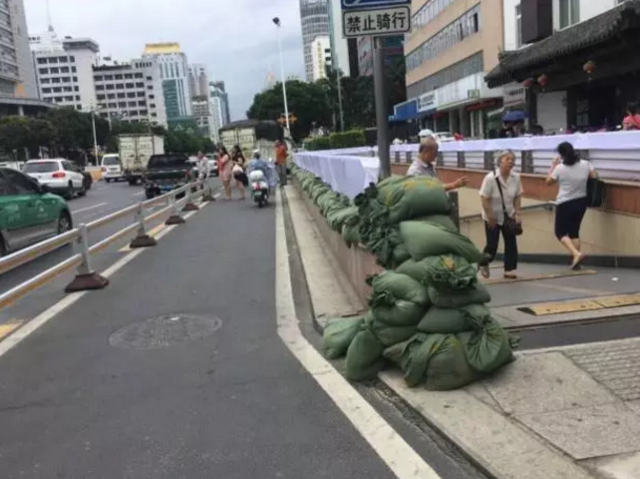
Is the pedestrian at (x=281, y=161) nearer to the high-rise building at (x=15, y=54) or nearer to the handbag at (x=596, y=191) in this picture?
the handbag at (x=596, y=191)

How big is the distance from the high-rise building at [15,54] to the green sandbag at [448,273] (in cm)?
13064

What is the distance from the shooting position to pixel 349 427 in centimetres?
411

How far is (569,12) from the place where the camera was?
24609mm

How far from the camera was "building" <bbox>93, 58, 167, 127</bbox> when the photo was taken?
158 m

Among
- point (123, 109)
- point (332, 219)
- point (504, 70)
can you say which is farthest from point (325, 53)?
point (332, 219)

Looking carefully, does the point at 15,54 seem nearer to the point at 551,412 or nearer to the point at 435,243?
the point at 435,243

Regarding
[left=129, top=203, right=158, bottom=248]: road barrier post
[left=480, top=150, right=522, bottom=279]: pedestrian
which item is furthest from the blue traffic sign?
[left=129, top=203, right=158, bottom=248]: road barrier post

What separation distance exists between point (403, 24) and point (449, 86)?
138 ft

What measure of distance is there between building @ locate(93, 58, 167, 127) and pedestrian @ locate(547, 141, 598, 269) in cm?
15691

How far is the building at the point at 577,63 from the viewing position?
18.4m

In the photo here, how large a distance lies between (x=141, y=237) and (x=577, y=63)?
15.9 meters

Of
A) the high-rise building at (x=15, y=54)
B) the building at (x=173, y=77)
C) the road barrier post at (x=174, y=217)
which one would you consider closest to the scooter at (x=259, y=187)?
the road barrier post at (x=174, y=217)

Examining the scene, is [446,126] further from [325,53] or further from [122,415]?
[325,53]

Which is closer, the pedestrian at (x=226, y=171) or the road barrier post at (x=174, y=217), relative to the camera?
the road barrier post at (x=174, y=217)
